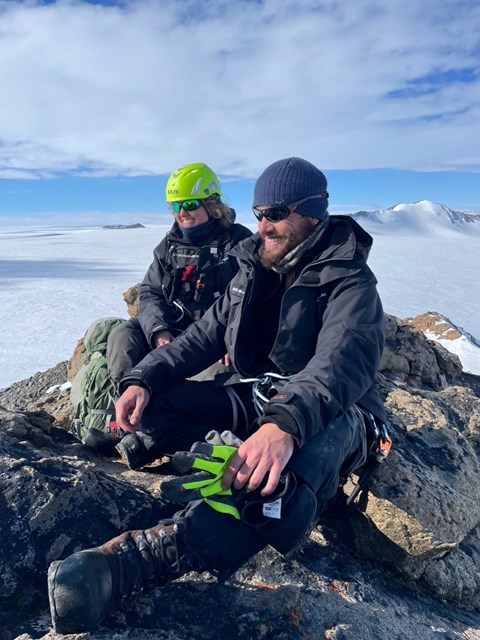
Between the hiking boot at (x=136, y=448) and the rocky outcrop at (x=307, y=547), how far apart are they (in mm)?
89

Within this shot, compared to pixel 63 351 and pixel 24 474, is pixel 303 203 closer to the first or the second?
pixel 24 474

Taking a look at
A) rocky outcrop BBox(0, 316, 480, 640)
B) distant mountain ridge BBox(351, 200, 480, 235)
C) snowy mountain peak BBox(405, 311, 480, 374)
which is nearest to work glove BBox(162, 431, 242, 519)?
rocky outcrop BBox(0, 316, 480, 640)

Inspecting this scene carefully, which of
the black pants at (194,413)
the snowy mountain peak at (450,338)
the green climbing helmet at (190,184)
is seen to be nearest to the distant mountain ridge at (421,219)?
the snowy mountain peak at (450,338)

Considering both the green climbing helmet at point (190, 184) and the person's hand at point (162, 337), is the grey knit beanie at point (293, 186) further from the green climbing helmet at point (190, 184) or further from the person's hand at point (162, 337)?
the green climbing helmet at point (190, 184)

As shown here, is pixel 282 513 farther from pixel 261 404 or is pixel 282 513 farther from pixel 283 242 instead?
pixel 283 242

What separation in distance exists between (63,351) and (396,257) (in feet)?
87.2

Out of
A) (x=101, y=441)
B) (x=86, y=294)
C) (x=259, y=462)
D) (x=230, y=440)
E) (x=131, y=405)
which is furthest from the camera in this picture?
(x=86, y=294)

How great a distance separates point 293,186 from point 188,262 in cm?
188

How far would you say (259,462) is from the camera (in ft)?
6.74

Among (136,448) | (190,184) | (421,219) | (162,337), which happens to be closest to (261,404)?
(136,448)

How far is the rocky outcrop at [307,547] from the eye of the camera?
2.16 metres

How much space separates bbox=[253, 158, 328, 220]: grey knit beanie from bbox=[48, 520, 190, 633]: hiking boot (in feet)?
5.71

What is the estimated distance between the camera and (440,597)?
111 inches

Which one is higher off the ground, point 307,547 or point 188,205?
point 188,205
